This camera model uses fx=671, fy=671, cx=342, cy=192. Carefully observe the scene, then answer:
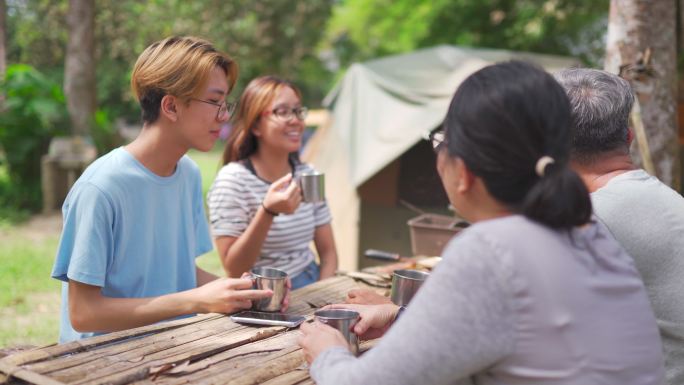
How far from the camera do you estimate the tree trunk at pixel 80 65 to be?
10.4 metres

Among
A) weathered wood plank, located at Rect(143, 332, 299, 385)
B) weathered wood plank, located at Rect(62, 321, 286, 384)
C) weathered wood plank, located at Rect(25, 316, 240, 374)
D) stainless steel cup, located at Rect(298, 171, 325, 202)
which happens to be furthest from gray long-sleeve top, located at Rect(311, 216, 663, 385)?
stainless steel cup, located at Rect(298, 171, 325, 202)

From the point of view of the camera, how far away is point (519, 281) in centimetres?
132

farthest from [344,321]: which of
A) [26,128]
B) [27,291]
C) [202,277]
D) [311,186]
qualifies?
[26,128]

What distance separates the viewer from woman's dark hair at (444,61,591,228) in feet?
4.58

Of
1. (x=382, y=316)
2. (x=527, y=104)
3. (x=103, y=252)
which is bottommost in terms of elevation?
(x=382, y=316)

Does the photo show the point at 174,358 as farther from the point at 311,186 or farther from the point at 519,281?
the point at 311,186

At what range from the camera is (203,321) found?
233cm

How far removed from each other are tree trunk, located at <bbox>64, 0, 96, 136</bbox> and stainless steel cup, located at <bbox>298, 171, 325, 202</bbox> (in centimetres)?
798

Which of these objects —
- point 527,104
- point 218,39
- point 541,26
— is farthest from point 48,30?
point 527,104

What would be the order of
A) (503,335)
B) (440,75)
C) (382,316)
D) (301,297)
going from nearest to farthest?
(503,335), (382,316), (301,297), (440,75)

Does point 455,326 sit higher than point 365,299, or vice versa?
point 455,326

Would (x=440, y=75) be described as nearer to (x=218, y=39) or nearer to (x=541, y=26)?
(x=541, y=26)

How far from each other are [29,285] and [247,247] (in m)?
3.88

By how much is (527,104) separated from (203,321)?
142cm
